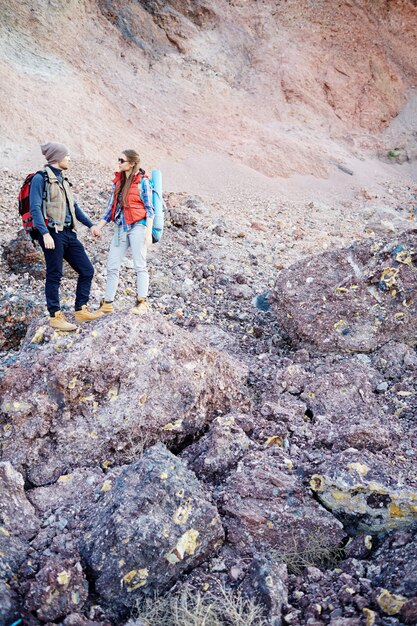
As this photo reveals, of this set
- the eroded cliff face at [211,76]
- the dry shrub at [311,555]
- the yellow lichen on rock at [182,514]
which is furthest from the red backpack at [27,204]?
the eroded cliff face at [211,76]

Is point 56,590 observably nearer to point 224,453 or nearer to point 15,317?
point 224,453

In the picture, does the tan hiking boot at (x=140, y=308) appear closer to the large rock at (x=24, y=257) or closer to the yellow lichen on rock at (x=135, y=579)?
the yellow lichen on rock at (x=135, y=579)

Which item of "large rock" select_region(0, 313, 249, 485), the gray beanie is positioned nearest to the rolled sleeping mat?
the gray beanie

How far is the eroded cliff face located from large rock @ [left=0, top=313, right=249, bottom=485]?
9347 millimetres

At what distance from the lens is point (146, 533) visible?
2.63m

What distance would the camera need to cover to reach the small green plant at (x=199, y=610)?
2348mm

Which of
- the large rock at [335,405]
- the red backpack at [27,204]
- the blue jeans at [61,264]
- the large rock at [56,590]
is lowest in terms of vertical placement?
the large rock at [56,590]

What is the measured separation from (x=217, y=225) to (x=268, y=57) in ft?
33.9

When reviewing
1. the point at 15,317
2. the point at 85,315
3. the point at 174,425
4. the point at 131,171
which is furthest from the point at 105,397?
the point at 15,317

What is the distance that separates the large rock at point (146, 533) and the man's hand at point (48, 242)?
1904 mm

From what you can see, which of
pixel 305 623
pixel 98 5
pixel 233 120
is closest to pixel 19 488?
pixel 305 623

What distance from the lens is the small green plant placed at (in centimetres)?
235

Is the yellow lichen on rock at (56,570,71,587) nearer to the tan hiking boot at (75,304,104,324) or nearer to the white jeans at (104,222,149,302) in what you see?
the tan hiking boot at (75,304,104,324)

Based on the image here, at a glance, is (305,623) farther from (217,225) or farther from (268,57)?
(268,57)
